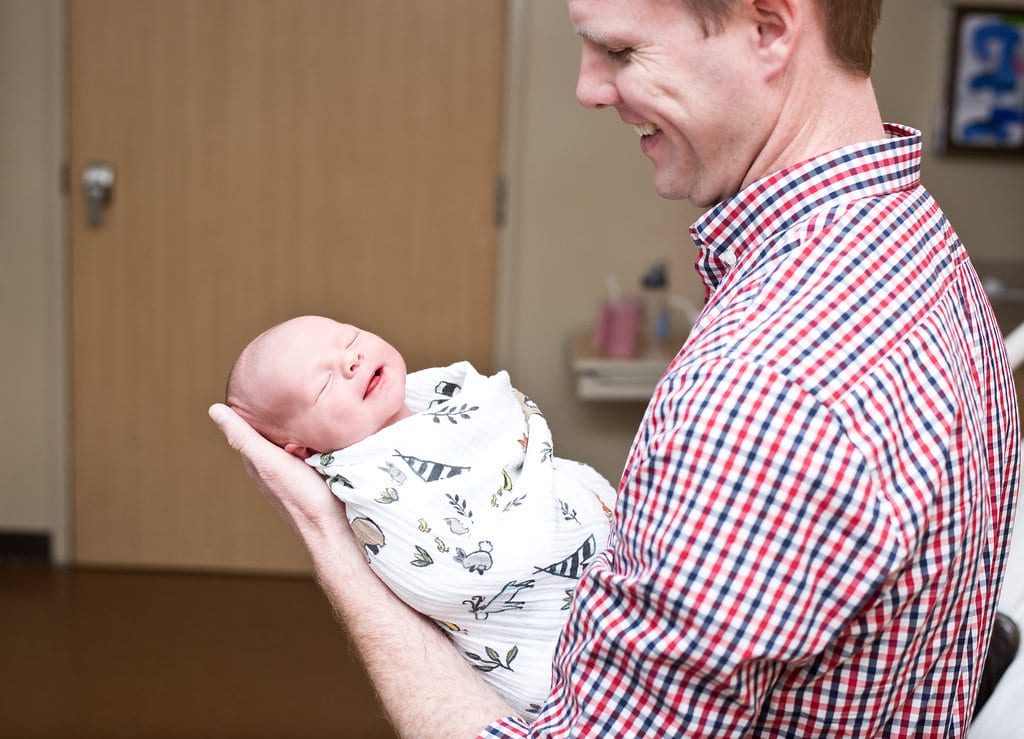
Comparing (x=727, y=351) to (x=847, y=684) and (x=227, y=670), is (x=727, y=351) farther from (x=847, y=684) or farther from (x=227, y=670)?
(x=227, y=670)

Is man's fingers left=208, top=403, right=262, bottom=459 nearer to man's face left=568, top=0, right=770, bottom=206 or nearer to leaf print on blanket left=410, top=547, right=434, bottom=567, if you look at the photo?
leaf print on blanket left=410, top=547, right=434, bottom=567

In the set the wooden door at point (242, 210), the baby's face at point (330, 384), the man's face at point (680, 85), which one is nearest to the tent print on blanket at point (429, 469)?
the baby's face at point (330, 384)

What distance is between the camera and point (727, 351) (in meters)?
0.75

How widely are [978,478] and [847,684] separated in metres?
0.18

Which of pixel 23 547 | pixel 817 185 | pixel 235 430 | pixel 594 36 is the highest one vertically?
pixel 594 36

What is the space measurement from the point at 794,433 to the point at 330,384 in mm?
744

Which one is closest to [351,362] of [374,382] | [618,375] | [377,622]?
[374,382]

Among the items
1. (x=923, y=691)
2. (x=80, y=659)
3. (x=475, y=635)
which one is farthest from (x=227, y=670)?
(x=923, y=691)

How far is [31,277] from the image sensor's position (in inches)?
139

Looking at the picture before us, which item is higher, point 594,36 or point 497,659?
point 594,36

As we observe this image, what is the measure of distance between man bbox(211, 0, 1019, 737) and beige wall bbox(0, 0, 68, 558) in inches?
118

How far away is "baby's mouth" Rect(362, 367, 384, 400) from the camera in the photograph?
4.48ft

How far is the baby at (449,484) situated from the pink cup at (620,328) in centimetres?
189

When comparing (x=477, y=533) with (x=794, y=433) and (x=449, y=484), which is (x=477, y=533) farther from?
(x=794, y=433)
